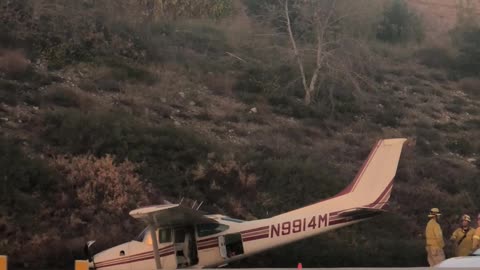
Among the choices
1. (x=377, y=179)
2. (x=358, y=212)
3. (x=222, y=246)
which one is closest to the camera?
(x=222, y=246)

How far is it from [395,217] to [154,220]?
9757mm

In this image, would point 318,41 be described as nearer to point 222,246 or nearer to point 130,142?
point 130,142

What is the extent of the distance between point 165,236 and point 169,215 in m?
0.88

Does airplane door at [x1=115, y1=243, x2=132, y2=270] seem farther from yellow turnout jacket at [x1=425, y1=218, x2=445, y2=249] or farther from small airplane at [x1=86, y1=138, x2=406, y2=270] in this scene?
yellow turnout jacket at [x1=425, y1=218, x2=445, y2=249]

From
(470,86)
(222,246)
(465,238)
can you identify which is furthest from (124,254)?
(470,86)

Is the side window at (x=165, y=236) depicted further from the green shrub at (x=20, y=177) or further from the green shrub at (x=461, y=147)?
the green shrub at (x=461, y=147)

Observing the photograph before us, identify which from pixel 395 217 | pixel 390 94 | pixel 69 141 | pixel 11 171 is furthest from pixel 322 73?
pixel 11 171

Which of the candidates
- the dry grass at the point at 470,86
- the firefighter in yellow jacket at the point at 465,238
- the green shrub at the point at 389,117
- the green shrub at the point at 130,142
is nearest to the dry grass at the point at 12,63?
the green shrub at the point at 130,142

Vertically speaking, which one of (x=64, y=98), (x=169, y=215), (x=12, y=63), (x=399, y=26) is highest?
(x=12, y=63)

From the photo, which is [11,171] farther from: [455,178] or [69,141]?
[455,178]

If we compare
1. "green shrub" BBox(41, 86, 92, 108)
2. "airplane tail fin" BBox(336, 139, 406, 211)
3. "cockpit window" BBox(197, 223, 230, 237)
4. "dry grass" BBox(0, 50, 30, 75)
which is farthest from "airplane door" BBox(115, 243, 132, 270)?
"dry grass" BBox(0, 50, 30, 75)

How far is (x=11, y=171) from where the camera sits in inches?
685

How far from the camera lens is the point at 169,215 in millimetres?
13195

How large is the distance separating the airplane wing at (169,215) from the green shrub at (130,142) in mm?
5740
